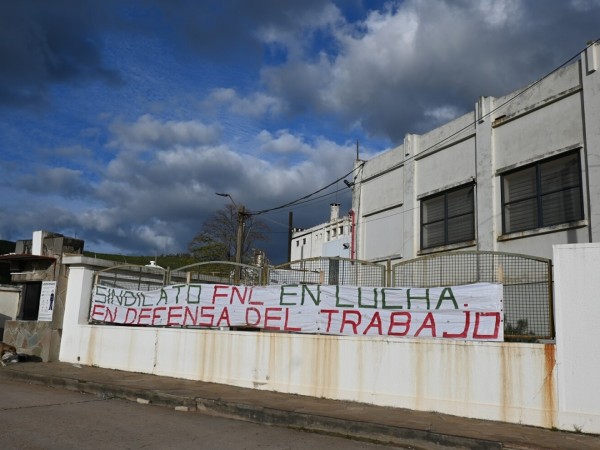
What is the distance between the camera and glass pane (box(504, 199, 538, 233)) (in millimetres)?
14516

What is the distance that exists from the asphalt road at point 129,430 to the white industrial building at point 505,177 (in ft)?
29.6

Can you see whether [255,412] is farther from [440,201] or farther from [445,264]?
[440,201]

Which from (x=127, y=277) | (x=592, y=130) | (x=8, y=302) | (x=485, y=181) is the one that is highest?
(x=592, y=130)

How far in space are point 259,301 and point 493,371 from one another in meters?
5.10

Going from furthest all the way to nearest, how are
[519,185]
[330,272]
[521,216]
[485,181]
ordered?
[485,181]
[519,185]
[521,216]
[330,272]

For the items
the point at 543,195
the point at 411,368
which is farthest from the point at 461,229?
the point at 411,368

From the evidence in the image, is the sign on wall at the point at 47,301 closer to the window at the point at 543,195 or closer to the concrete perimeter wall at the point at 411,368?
the concrete perimeter wall at the point at 411,368

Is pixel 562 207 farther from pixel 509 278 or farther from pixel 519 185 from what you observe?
pixel 509 278

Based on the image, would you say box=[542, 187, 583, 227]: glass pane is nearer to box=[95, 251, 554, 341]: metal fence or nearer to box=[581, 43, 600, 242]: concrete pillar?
box=[581, 43, 600, 242]: concrete pillar

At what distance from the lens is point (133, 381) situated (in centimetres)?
1159

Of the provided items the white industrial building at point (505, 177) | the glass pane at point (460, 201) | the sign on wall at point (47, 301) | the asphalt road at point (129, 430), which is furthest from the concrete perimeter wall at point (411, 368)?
the glass pane at point (460, 201)

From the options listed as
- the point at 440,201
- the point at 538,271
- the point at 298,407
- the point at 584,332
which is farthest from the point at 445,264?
the point at 440,201

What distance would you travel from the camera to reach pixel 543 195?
46.8 ft

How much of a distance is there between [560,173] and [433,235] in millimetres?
4869
